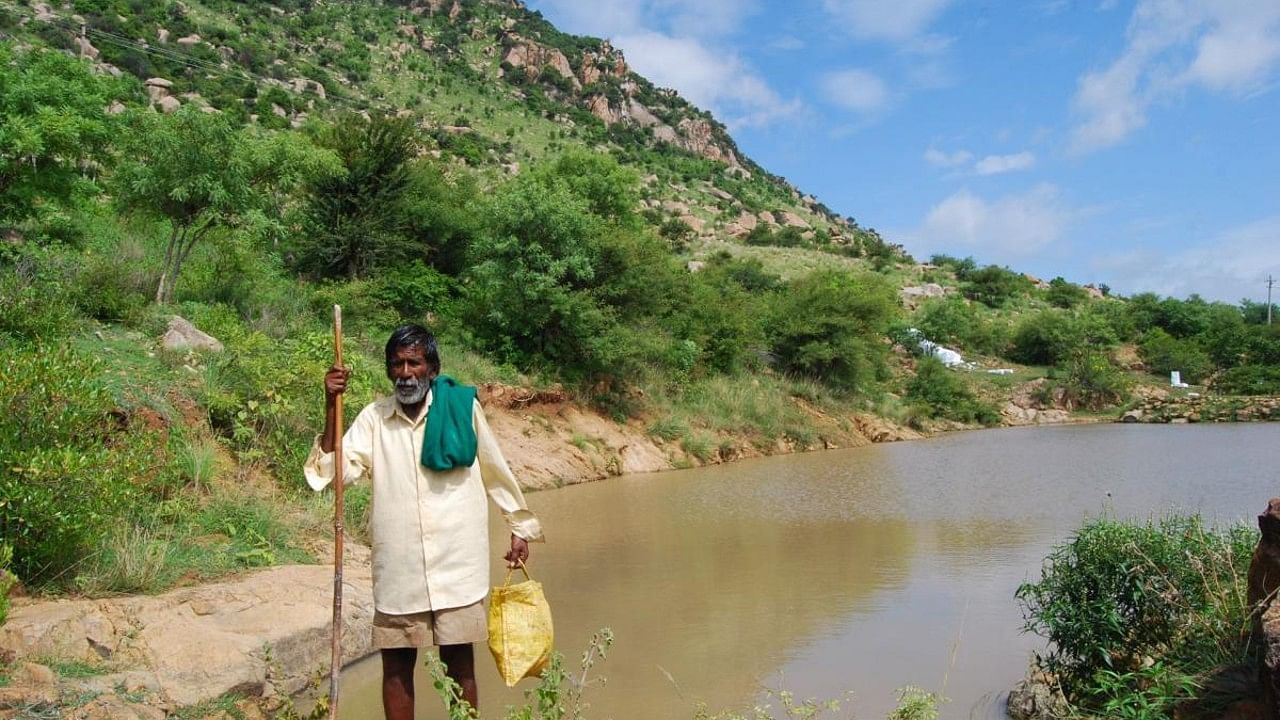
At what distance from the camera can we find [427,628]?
11.4 feet

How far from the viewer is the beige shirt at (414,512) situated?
136 inches

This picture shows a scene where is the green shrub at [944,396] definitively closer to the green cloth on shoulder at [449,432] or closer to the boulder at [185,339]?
the boulder at [185,339]

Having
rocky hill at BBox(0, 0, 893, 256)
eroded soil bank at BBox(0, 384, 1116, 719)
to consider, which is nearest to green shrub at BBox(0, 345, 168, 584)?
eroded soil bank at BBox(0, 384, 1116, 719)

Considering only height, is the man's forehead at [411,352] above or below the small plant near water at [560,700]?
above

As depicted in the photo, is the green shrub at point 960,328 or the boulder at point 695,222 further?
the boulder at point 695,222

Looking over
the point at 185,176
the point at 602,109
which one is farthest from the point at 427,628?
the point at 602,109

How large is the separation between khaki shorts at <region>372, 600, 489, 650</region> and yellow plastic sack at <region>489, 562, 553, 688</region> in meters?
0.09

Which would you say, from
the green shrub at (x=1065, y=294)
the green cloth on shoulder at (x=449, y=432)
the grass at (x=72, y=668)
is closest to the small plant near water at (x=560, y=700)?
the green cloth on shoulder at (x=449, y=432)

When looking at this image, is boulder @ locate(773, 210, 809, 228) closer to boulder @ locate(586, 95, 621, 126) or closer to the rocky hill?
the rocky hill

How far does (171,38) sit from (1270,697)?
53.8 metres

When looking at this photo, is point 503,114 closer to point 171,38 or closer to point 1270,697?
point 171,38

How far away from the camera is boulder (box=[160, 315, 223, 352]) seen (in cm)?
945

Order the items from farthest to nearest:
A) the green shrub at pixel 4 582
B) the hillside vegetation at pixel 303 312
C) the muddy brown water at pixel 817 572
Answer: the hillside vegetation at pixel 303 312 < the muddy brown water at pixel 817 572 < the green shrub at pixel 4 582

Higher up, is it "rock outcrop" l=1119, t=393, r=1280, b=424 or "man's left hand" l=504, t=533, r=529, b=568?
"rock outcrop" l=1119, t=393, r=1280, b=424
